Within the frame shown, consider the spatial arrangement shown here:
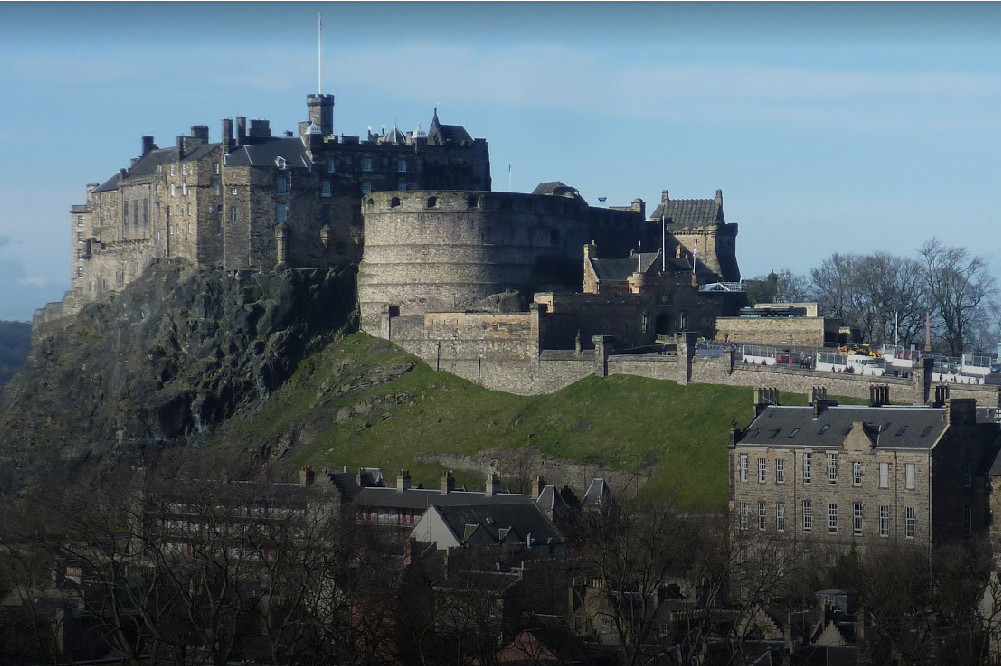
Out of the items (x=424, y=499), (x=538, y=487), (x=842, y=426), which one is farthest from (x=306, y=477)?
(x=842, y=426)

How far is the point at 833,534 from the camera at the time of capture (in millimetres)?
78625

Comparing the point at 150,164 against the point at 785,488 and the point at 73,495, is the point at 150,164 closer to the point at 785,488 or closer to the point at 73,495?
the point at 73,495

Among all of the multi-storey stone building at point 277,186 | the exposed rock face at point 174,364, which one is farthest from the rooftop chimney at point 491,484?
the multi-storey stone building at point 277,186

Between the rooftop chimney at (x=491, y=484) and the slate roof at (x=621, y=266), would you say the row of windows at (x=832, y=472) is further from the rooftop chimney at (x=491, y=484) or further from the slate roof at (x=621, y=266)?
the slate roof at (x=621, y=266)

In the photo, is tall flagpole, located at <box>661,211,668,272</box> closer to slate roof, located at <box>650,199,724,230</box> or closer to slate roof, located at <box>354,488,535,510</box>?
slate roof, located at <box>650,199,724,230</box>

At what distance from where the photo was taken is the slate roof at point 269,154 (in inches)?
4456

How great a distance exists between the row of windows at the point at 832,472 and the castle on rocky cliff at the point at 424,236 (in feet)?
72.4

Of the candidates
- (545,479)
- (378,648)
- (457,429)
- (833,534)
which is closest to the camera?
(378,648)

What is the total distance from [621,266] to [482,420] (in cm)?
1305

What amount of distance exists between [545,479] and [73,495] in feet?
66.2

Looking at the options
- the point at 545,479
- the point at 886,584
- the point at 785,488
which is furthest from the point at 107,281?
the point at 886,584

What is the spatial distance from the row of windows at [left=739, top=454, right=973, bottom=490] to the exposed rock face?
3431cm

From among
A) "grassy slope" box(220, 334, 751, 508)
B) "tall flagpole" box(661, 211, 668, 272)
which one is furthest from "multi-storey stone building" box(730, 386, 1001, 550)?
"tall flagpole" box(661, 211, 668, 272)

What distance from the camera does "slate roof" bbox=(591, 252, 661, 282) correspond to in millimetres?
107188
